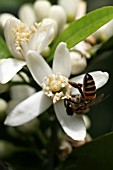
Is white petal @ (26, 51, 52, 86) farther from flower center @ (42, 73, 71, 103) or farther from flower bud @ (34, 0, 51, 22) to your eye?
flower bud @ (34, 0, 51, 22)

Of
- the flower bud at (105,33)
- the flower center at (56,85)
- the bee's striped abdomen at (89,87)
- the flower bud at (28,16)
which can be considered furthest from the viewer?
the flower bud at (28,16)

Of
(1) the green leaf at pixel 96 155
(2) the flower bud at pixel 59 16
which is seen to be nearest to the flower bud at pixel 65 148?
(1) the green leaf at pixel 96 155

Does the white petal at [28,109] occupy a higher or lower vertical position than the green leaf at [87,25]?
lower

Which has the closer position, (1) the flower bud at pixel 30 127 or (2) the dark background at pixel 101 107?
(1) the flower bud at pixel 30 127

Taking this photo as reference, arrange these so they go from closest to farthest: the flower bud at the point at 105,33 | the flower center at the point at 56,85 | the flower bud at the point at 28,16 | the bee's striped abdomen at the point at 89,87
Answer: the bee's striped abdomen at the point at 89,87
the flower center at the point at 56,85
the flower bud at the point at 105,33
the flower bud at the point at 28,16

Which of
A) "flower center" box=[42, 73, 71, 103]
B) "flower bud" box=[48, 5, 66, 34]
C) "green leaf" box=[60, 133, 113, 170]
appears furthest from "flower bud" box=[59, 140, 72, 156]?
"flower bud" box=[48, 5, 66, 34]

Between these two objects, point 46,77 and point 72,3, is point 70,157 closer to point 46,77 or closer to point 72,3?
point 46,77

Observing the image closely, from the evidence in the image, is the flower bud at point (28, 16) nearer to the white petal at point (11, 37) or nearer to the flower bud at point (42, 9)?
the flower bud at point (42, 9)
